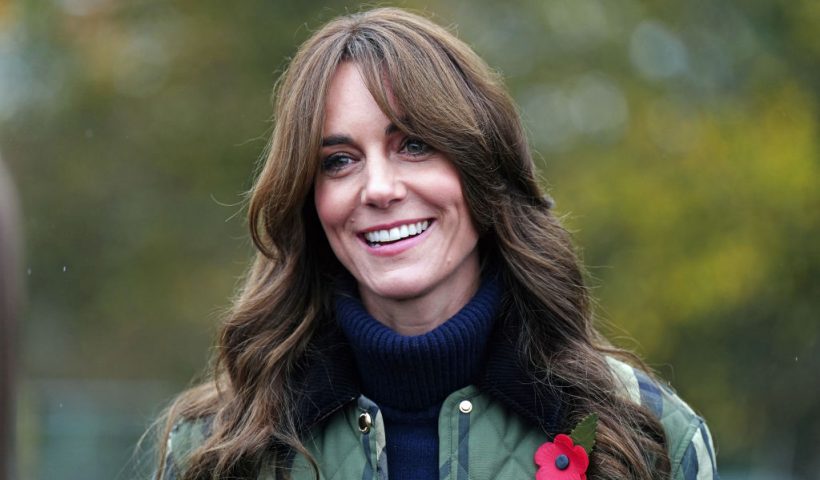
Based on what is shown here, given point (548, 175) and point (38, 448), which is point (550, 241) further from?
point (38, 448)

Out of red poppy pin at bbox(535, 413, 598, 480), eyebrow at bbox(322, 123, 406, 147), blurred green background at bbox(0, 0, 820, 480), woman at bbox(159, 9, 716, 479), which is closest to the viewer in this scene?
red poppy pin at bbox(535, 413, 598, 480)

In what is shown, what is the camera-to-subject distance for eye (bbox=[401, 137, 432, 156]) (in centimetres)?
372

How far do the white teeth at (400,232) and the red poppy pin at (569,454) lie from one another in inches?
27.0

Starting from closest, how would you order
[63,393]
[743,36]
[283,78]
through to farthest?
1. [283,78]
2. [743,36]
3. [63,393]

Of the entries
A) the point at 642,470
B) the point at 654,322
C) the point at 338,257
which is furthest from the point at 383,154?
the point at 654,322

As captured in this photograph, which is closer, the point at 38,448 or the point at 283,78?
the point at 283,78

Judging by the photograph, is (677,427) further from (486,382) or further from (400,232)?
(400,232)

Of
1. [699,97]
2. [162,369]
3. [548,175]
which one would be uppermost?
[699,97]

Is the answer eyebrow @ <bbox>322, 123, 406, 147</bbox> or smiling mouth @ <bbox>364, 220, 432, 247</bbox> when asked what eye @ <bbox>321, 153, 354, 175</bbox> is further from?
smiling mouth @ <bbox>364, 220, 432, 247</bbox>

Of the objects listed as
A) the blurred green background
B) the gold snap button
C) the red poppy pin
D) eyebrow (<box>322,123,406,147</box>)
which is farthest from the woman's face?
the blurred green background

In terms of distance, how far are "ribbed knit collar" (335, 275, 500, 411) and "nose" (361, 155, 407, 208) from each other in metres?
0.36

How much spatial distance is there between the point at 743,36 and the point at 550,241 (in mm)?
7166

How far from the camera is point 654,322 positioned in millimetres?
10594

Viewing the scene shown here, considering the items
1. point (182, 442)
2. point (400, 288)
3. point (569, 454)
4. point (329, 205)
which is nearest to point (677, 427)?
point (569, 454)
